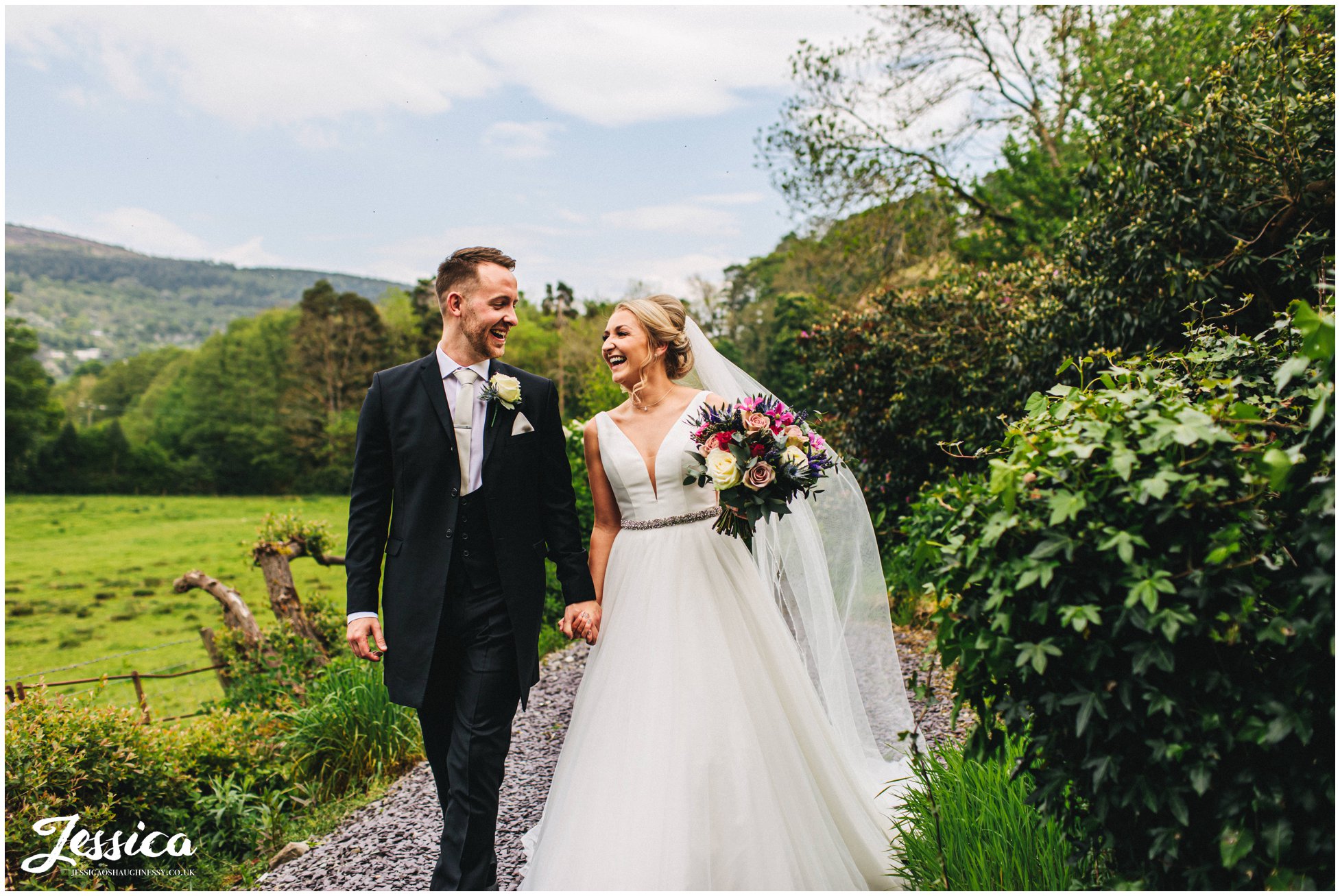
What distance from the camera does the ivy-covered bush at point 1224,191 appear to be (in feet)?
16.7

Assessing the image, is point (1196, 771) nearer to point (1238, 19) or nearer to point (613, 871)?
point (613, 871)

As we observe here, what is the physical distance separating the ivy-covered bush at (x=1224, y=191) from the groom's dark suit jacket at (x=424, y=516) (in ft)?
13.5

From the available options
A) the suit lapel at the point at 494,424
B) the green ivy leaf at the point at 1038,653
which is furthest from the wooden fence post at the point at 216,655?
the green ivy leaf at the point at 1038,653

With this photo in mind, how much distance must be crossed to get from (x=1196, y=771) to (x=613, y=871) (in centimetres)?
180

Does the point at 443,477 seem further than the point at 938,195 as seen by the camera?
No

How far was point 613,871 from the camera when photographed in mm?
2686

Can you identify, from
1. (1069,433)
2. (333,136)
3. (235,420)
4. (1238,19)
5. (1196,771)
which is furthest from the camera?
(333,136)

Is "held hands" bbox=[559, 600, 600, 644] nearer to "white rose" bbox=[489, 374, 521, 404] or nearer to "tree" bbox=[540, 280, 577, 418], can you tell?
"white rose" bbox=[489, 374, 521, 404]

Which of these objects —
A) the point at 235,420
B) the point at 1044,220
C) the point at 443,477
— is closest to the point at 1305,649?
the point at 443,477

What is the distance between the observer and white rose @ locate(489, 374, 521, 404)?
3.03m

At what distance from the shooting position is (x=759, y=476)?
300 centimetres

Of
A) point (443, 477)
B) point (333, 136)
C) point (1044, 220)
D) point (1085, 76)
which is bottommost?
point (443, 477)

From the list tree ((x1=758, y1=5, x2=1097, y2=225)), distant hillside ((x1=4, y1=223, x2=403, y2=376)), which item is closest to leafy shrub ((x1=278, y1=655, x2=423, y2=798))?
tree ((x1=758, y1=5, x2=1097, y2=225))

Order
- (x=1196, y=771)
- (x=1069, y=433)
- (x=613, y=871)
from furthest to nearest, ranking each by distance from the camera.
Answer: (x=613, y=871), (x=1069, y=433), (x=1196, y=771)
